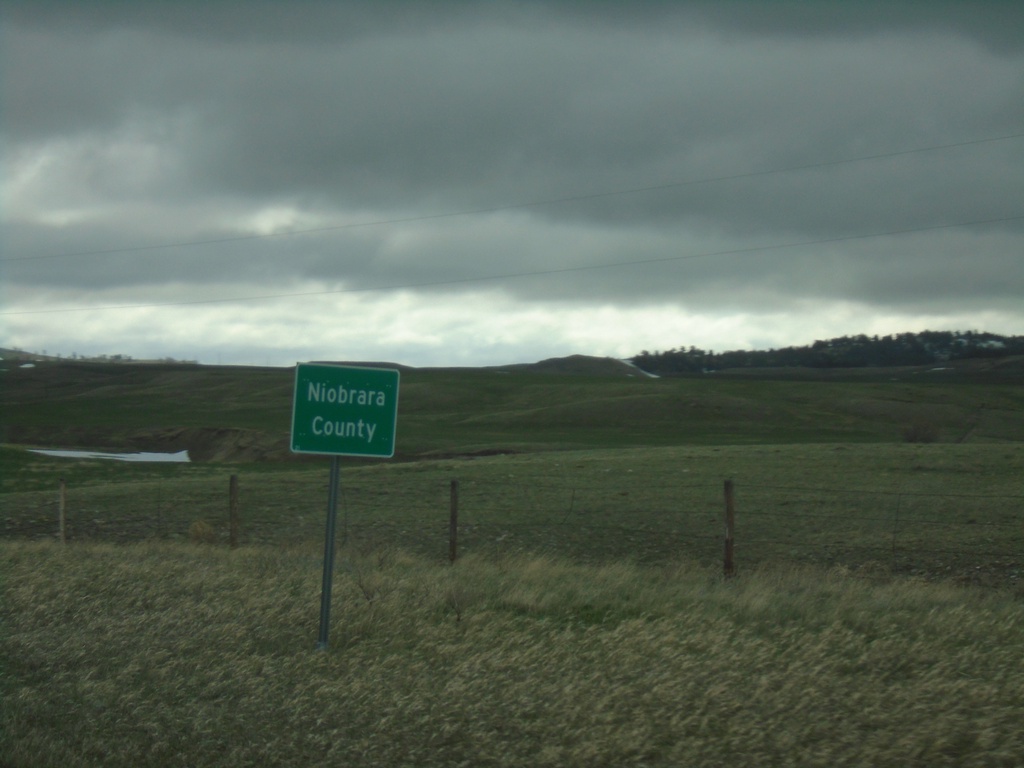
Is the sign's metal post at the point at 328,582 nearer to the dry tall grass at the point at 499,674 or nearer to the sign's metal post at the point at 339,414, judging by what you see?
the sign's metal post at the point at 339,414

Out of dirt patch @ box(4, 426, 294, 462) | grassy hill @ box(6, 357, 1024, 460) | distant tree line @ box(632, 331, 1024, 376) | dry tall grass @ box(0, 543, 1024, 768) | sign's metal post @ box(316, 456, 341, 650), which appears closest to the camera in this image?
dry tall grass @ box(0, 543, 1024, 768)

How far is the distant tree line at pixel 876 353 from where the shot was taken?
11356 cm

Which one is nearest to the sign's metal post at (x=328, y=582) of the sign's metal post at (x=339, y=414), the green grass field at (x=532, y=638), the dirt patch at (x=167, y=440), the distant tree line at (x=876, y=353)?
the sign's metal post at (x=339, y=414)

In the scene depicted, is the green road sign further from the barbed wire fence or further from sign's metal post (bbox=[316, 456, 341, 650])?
the barbed wire fence

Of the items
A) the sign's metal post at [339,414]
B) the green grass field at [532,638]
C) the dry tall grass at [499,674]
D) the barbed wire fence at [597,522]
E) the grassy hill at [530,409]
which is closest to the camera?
the dry tall grass at [499,674]

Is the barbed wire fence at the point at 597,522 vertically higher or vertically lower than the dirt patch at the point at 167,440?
higher

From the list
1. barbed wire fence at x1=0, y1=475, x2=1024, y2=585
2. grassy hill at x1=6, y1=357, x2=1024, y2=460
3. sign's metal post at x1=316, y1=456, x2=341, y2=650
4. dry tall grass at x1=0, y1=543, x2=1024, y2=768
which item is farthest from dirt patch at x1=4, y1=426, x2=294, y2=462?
sign's metal post at x1=316, y1=456, x2=341, y2=650

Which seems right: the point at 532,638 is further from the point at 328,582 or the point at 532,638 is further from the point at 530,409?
the point at 530,409

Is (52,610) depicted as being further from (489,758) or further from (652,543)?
(652,543)

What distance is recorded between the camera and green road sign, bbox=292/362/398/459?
8.91 meters

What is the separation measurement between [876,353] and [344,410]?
372 ft

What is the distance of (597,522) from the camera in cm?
2295

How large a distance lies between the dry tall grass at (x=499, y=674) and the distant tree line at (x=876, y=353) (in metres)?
108

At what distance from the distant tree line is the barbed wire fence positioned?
9084 centimetres
